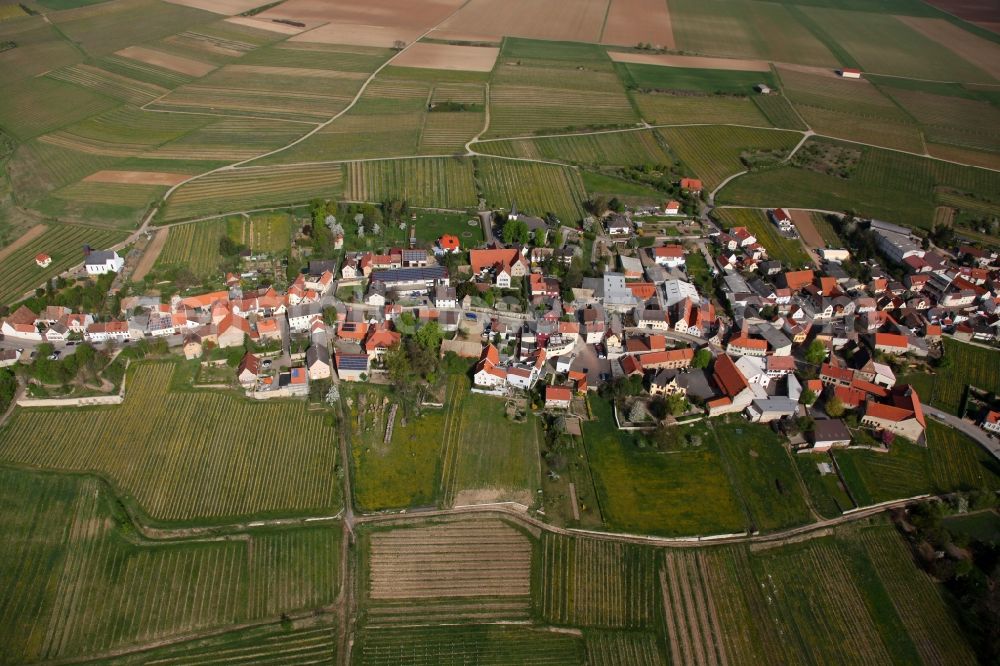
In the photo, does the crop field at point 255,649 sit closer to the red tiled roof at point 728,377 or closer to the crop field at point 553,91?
the red tiled roof at point 728,377

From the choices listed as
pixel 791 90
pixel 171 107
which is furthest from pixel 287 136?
pixel 791 90

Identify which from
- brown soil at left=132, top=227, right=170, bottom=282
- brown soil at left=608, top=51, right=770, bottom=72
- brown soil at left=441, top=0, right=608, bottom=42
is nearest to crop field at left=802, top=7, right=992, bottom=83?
brown soil at left=608, top=51, right=770, bottom=72

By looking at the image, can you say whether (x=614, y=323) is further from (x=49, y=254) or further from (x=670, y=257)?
(x=49, y=254)

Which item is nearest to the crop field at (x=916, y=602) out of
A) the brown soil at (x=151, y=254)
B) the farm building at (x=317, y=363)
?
the farm building at (x=317, y=363)

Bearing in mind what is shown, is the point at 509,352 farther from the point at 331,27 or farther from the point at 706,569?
the point at 331,27

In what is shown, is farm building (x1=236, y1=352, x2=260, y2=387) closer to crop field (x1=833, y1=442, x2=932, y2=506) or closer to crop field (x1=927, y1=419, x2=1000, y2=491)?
crop field (x1=833, y1=442, x2=932, y2=506)

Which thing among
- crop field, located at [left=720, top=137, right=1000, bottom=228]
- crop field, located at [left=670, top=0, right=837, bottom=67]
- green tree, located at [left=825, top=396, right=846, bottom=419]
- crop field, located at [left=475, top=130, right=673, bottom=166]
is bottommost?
green tree, located at [left=825, top=396, right=846, bottom=419]

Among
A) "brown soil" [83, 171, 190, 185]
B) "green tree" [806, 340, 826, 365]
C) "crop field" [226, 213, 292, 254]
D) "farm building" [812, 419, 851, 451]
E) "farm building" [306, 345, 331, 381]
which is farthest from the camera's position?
"brown soil" [83, 171, 190, 185]
